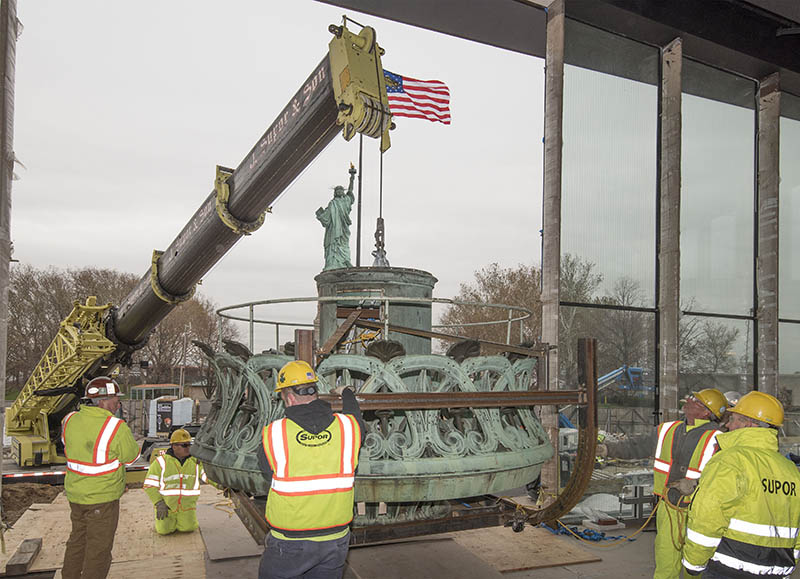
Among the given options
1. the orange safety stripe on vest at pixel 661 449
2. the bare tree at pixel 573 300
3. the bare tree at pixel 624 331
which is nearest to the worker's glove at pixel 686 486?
the orange safety stripe on vest at pixel 661 449

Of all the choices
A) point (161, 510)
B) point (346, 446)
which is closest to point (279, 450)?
point (346, 446)

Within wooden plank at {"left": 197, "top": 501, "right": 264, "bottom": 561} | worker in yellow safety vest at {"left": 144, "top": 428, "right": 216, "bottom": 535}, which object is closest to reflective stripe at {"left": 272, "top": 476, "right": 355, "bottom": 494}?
wooden plank at {"left": 197, "top": 501, "right": 264, "bottom": 561}

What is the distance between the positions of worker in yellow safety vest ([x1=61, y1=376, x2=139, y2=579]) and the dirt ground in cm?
614

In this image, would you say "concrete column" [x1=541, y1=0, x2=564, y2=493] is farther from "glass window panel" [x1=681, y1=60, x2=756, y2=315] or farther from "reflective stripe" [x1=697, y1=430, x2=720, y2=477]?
"reflective stripe" [x1=697, y1=430, x2=720, y2=477]

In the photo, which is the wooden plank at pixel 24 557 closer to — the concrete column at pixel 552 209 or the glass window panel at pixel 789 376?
the concrete column at pixel 552 209

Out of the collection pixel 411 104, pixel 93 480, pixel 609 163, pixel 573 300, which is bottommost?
pixel 93 480

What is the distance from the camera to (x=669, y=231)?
10.5 meters

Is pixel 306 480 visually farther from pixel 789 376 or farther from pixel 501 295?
pixel 501 295

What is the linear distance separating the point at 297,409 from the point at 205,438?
2392 millimetres

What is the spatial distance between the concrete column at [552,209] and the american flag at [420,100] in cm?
202

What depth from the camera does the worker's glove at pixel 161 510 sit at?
24.4 feet

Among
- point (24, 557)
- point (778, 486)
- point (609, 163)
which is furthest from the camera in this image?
point (609, 163)

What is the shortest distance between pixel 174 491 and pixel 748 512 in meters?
6.45

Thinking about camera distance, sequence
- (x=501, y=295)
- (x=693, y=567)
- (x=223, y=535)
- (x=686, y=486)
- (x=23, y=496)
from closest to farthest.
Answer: (x=693, y=567)
(x=686, y=486)
(x=223, y=535)
(x=23, y=496)
(x=501, y=295)
